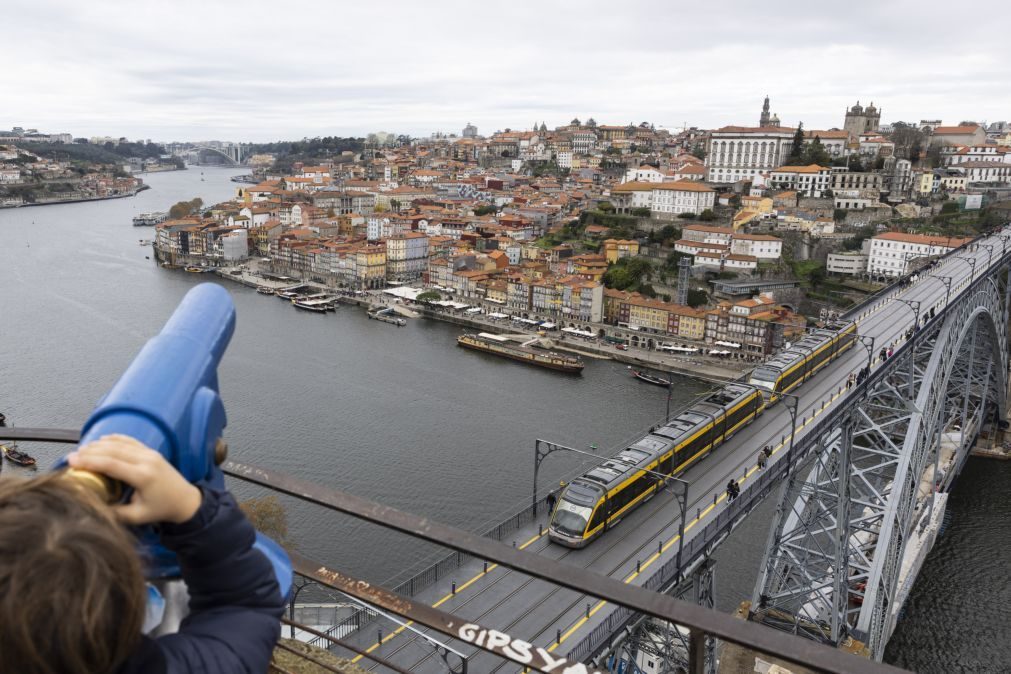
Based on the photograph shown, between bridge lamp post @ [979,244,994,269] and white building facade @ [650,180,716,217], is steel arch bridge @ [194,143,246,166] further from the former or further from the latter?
bridge lamp post @ [979,244,994,269]

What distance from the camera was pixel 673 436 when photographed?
7.74 metres

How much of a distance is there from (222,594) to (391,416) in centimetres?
1524

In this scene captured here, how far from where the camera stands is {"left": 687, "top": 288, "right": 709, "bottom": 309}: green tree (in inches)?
974

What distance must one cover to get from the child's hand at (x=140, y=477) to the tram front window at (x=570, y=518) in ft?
19.7

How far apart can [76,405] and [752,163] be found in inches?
1347

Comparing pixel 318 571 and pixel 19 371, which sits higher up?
pixel 318 571

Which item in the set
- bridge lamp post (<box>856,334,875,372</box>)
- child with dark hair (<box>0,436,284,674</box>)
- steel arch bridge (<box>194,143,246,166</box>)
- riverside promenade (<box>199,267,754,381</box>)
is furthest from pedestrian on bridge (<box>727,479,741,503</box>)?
steel arch bridge (<box>194,143,246,166</box>)

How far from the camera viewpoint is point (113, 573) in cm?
51

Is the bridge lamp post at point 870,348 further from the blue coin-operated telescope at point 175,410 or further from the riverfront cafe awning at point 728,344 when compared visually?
the blue coin-operated telescope at point 175,410

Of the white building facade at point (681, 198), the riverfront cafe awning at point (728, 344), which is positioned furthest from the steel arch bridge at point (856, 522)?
the white building facade at point (681, 198)

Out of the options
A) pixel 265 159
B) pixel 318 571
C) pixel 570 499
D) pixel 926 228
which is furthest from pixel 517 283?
pixel 265 159

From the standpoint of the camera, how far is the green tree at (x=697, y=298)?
24.8 metres

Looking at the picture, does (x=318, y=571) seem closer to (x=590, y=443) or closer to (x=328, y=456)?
(x=328, y=456)

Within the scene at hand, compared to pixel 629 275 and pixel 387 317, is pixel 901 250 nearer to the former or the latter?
pixel 629 275
